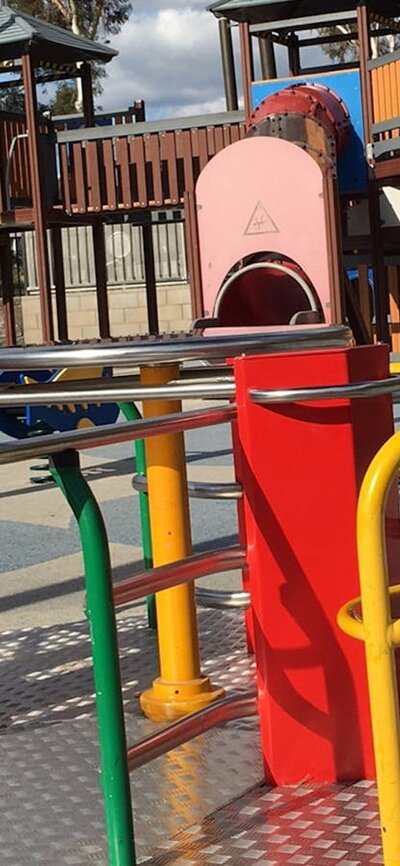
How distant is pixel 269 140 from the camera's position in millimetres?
11859

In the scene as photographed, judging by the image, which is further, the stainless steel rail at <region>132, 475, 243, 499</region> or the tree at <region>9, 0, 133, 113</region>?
the tree at <region>9, 0, 133, 113</region>

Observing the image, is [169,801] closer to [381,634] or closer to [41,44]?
[381,634]

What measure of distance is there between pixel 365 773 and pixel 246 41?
14.7 m

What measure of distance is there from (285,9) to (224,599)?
49.5 ft

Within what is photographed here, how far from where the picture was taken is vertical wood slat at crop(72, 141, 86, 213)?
1573 centimetres

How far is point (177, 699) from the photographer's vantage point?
355 centimetres

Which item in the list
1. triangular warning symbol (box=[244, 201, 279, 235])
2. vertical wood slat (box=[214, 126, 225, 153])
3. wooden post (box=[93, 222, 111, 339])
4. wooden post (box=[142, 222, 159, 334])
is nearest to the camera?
triangular warning symbol (box=[244, 201, 279, 235])

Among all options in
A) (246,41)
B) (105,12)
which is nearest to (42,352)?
(246,41)

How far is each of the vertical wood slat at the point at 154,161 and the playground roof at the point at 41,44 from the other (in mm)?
2902

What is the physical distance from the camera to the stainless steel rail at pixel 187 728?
256 centimetres

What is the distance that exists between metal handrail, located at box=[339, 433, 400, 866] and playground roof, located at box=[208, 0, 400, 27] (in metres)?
14.7

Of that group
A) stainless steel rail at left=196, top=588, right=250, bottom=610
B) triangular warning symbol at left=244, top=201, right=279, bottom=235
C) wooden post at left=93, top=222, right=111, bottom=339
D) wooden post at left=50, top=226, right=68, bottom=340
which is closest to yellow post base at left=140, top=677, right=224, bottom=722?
stainless steel rail at left=196, top=588, right=250, bottom=610

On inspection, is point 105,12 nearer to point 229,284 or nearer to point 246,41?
point 246,41

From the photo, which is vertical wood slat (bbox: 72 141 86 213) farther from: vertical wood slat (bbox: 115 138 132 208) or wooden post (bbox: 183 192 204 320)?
wooden post (bbox: 183 192 204 320)
